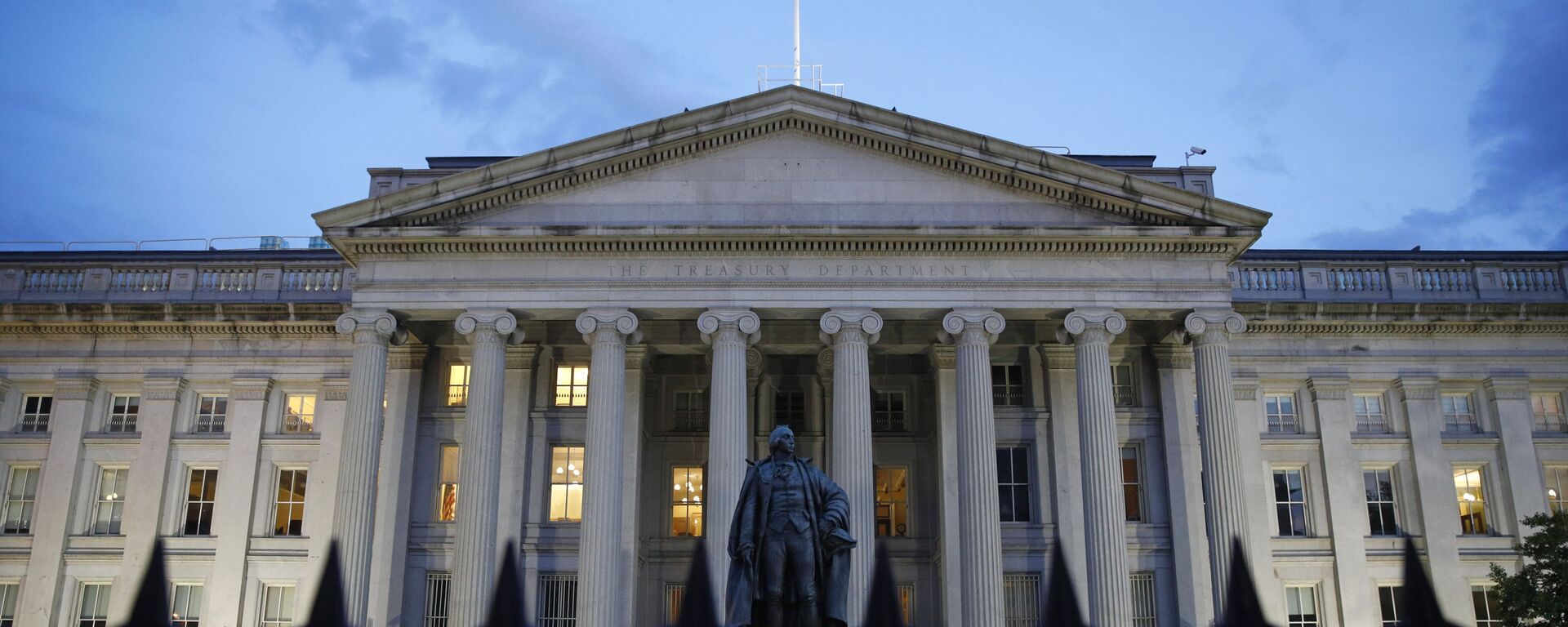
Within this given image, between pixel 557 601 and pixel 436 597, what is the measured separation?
3.20m

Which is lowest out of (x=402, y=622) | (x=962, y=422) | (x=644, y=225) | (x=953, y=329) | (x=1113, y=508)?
(x=402, y=622)

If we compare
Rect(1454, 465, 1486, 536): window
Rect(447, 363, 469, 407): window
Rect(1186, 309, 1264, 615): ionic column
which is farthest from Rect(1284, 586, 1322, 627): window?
Rect(447, 363, 469, 407): window

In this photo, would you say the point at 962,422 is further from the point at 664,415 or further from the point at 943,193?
the point at 664,415

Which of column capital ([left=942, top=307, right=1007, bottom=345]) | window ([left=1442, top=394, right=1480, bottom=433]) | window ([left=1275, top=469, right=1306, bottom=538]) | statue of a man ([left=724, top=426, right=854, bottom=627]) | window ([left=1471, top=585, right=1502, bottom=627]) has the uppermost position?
column capital ([left=942, top=307, right=1007, bottom=345])

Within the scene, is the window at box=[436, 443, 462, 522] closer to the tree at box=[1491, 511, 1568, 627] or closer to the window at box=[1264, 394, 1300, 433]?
the window at box=[1264, 394, 1300, 433]

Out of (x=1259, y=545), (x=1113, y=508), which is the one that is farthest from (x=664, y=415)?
(x=1259, y=545)

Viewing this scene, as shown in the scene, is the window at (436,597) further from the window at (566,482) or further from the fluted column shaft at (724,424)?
the fluted column shaft at (724,424)

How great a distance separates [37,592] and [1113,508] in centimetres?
2861

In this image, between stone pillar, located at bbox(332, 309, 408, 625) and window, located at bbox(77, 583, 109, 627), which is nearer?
stone pillar, located at bbox(332, 309, 408, 625)

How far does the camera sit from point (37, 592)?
35156 mm

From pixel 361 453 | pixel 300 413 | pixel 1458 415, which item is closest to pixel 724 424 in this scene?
pixel 361 453

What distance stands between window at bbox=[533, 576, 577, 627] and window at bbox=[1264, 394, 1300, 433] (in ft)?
65.7

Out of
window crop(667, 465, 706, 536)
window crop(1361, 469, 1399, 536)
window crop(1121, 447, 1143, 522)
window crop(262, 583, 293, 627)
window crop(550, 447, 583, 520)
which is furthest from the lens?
window crop(667, 465, 706, 536)

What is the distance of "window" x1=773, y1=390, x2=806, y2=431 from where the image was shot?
36906mm
